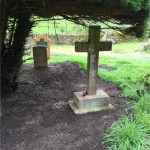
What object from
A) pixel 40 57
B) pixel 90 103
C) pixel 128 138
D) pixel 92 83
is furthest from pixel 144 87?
pixel 40 57

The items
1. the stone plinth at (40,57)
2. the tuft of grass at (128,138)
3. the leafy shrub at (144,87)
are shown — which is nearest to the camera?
the tuft of grass at (128,138)

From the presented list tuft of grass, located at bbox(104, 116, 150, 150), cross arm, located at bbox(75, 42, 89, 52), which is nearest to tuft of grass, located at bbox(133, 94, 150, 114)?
tuft of grass, located at bbox(104, 116, 150, 150)

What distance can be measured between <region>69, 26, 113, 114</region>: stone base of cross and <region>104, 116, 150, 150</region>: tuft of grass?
90 cm

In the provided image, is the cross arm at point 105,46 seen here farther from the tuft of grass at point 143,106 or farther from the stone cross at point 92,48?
the tuft of grass at point 143,106

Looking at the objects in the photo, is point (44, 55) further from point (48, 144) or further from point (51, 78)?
point (48, 144)

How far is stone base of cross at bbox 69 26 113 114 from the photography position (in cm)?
405

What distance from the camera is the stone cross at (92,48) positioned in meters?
A: 4.04

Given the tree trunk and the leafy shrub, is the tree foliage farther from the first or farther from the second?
the leafy shrub

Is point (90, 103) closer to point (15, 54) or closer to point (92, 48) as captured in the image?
point (92, 48)

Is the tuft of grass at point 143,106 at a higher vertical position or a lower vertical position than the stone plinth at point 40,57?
lower

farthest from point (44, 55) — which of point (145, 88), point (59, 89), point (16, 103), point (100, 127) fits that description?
point (100, 127)

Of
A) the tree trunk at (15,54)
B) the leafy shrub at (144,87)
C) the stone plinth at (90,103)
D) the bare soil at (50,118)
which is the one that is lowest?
the bare soil at (50,118)

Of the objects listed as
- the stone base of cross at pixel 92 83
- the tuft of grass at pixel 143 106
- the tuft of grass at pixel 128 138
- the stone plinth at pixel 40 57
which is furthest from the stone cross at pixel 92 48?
the stone plinth at pixel 40 57

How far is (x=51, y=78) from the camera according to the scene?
6066 mm
